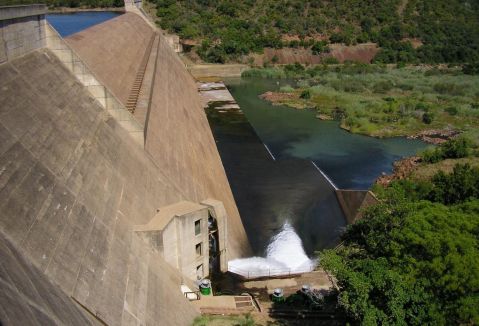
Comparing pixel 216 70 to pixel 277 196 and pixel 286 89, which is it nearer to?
pixel 286 89

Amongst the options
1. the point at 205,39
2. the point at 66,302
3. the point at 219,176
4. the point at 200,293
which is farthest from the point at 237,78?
the point at 66,302

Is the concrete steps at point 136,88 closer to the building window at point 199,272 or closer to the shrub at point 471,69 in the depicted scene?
the building window at point 199,272

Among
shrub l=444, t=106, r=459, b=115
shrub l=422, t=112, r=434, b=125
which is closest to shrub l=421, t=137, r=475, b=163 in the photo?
shrub l=422, t=112, r=434, b=125

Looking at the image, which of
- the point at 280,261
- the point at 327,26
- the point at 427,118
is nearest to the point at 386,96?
the point at 427,118

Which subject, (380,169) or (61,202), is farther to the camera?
(380,169)

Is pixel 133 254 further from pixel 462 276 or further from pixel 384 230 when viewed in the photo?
pixel 462 276

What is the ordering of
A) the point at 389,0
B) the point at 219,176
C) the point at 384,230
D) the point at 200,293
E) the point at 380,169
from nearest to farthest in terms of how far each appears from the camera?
the point at 384,230 < the point at 200,293 < the point at 219,176 < the point at 380,169 < the point at 389,0

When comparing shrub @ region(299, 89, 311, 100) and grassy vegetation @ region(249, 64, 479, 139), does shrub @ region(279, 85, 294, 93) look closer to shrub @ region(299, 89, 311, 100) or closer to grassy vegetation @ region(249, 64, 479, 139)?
grassy vegetation @ region(249, 64, 479, 139)
